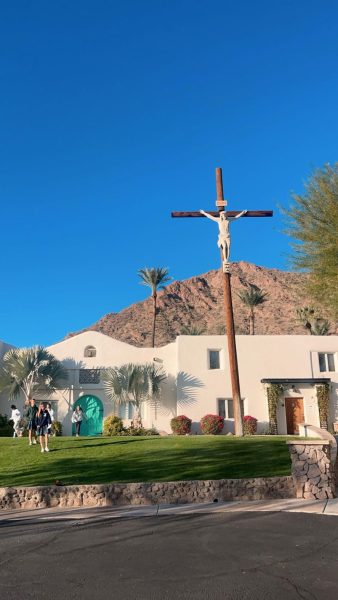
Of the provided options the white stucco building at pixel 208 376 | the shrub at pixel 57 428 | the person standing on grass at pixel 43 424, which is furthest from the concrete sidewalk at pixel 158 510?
the white stucco building at pixel 208 376

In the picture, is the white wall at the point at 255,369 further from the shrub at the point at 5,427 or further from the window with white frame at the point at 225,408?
the shrub at the point at 5,427

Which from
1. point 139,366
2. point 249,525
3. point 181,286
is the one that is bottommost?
point 249,525

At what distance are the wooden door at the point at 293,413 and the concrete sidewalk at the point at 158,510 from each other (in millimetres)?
17038

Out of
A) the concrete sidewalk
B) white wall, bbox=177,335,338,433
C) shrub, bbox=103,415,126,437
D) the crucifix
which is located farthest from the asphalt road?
white wall, bbox=177,335,338,433

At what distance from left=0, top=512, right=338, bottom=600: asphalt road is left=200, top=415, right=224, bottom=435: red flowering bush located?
16954mm

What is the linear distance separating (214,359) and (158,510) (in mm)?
18654

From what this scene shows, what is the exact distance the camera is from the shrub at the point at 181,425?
26.3 metres

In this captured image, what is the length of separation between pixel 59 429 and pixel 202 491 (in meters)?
16.9

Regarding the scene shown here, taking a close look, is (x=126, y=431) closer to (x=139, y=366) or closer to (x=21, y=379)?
(x=139, y=366)

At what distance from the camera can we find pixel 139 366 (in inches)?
1089

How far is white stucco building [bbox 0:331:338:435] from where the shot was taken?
2759 centimetres

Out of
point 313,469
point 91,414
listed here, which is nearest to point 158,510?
point 313,469

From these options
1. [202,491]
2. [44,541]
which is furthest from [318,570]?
[202,491]

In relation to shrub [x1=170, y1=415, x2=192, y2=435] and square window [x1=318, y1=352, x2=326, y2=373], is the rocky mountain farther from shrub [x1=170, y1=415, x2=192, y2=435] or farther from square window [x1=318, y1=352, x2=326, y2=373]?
shrub [x1=170, y1=415, x2=192, y2=435]
